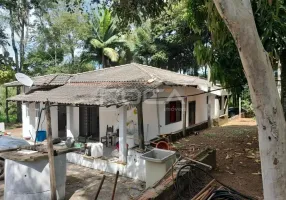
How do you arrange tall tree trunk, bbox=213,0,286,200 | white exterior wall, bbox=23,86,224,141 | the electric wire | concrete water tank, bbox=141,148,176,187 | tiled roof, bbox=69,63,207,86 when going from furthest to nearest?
white exterior wall, bbox=23,86,224,141 → tiled roof, bbox=69,63,207,86 → concrete water tank, bbox=141,148,176,187 → the electric wire → tall tree trunk, bbox=213,0,286,200

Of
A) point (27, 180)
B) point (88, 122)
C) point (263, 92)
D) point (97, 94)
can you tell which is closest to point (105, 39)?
point (88, 122)

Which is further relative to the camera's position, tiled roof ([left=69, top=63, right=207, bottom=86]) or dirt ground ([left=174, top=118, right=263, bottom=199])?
tiled roof ([left=69, top=63, right=207, bottom=86])

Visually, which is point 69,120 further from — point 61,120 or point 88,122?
point 61,120

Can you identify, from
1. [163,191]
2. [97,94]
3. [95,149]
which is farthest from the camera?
[97,94]

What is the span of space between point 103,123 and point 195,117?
7.80 m

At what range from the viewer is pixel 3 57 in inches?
860

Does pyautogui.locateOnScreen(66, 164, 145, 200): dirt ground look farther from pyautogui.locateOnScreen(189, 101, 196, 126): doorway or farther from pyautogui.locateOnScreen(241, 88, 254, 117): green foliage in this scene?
pyautogui.locateOnScreen(241, 88, 254, 117): green foliage

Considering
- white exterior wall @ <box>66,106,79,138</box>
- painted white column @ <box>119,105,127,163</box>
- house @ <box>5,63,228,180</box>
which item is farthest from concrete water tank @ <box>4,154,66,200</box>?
white exterior wall @ <box>66,106,79,138</box>

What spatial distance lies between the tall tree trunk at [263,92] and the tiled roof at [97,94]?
644 centimetres

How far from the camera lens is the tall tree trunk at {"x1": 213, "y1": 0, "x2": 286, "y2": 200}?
8.98 ft

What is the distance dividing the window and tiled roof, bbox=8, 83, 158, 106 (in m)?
3.80

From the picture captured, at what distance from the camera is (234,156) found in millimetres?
9812

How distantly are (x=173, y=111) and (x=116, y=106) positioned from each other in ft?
20.2

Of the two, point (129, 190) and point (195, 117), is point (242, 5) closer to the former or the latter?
point (129, 190)
